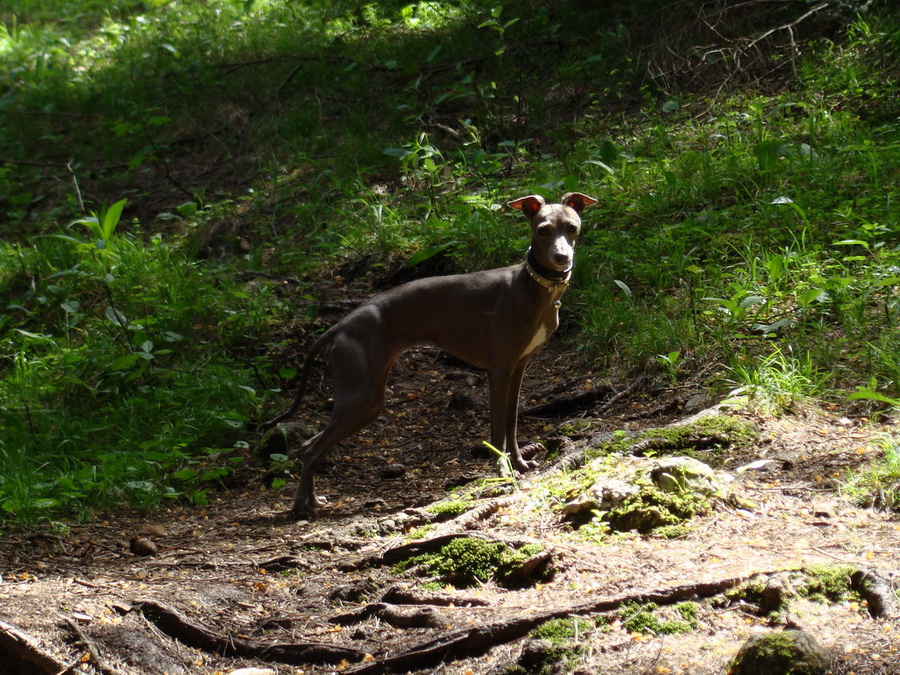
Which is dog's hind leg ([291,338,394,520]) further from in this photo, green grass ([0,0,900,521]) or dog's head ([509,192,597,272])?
dog's head ([509,192,597,272])

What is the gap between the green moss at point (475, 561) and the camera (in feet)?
10.3

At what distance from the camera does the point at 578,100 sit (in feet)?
30.1

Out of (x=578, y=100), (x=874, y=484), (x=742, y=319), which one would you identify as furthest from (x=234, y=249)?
(x=874, y=484)

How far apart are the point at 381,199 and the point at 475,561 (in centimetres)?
552

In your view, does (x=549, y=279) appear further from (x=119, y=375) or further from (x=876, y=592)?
(x=119, y=375)

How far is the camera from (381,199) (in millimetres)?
8281

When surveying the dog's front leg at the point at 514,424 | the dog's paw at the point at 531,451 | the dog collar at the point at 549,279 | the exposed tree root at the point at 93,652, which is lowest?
the dog's paw at the point at 531,451

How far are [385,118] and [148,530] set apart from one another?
6172 millimetres

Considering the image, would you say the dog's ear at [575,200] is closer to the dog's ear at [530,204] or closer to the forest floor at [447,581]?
the dog's ear at [530,204]

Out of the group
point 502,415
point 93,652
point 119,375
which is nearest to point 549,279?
point 502,415

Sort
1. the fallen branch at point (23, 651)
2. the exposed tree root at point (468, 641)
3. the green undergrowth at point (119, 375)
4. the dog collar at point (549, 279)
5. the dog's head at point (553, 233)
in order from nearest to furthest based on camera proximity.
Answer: the exposed tree root at point (468, 641)
the fallen branch at point (23, 651)
the dog's head at point (553, 233)
the dog collar at point (549, 279)
the green undergrowth at point (119, 375)

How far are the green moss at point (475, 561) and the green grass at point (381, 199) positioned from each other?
2.00 metres

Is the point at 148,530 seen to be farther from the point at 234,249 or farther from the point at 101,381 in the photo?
the point at 234,249

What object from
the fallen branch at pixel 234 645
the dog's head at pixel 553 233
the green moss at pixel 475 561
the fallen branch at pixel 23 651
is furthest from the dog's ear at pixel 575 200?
the fallen branch at pixel 23 651
